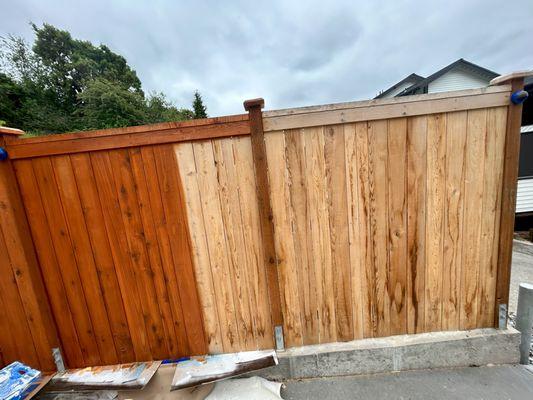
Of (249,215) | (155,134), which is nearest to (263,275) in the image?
(249,215)

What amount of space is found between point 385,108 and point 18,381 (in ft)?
10.6

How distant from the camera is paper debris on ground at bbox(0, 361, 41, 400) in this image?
151cm

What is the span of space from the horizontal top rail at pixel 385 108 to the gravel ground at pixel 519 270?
2577 millimetres

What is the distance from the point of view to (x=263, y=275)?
173 centimetres

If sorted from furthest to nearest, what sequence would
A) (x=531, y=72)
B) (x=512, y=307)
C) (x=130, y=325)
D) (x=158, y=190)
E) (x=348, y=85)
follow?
1. (x=348, y=85)
2. (x=512, y=307)
3. (x=130, y=325)
4. (x=158, y=190)
5. (x=531, y=72)

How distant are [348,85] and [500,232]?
26.8m

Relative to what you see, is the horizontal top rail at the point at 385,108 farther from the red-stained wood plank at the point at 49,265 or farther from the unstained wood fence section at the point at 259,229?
the red-stained wood plank at the point at 49,265

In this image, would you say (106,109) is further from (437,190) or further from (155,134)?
(437,190)

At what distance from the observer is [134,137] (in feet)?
5.14

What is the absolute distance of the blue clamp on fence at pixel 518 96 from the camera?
1.49 metres

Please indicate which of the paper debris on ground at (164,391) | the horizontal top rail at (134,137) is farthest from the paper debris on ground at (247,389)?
the horizontal top rail at (134,137)

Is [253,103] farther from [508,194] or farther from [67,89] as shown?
[67,89]

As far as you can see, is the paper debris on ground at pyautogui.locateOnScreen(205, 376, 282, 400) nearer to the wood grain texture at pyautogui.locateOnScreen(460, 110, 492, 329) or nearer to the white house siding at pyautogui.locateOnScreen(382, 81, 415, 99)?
the wood grain texture at pyautogui.locateOnScreen(460, 110, 492, 329)

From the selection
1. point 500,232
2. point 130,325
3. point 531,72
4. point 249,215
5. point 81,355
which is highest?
point 531,72
